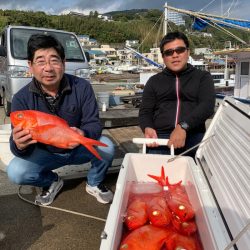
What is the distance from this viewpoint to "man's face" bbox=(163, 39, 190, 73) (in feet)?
10.3

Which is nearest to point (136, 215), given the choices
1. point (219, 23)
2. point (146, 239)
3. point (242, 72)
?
point (146, 239)

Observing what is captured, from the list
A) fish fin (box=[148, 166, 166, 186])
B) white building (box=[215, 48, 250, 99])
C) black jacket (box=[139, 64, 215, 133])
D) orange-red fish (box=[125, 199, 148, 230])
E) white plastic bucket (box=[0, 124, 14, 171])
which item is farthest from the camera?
white building (box=[215, 48, 250, 99])

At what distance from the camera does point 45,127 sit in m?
2.33

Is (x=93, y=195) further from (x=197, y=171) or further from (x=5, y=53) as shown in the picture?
(x=5, y=53)

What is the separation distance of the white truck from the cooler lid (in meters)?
4.92

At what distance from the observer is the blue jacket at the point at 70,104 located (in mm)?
2982

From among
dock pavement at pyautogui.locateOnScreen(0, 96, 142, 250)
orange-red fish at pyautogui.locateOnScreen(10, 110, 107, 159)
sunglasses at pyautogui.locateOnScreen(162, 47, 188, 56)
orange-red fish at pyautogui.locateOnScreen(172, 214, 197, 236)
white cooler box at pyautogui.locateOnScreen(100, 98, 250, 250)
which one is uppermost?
sunglasses at pyautogui.locateOnScreen(162, 47, 188, 56)

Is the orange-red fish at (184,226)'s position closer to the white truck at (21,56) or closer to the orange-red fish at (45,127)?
the orange-red fish at (45,127)

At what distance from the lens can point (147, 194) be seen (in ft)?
8.54

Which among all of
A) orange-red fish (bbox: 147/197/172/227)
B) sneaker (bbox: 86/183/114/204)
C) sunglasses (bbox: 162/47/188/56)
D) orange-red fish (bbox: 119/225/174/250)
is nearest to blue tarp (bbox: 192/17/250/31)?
sunglasses (bbox: 162/47/188/56)

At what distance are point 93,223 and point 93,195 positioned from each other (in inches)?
21.8

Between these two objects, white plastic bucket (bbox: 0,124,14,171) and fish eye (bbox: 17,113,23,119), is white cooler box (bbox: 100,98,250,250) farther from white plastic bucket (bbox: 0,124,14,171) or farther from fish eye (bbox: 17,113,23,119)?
white plastic bucket (bbox: 0,124,14,171)

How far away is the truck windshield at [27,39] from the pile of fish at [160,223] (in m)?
5.51

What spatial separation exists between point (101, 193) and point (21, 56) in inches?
186
